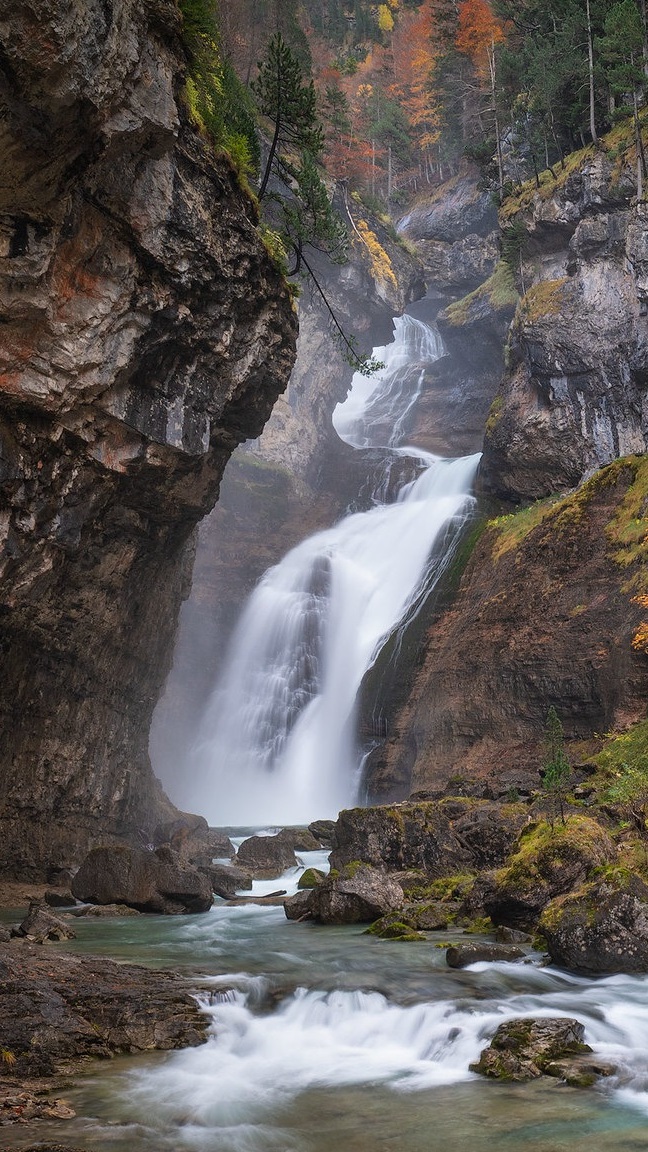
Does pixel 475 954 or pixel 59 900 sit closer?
pixel 475 954

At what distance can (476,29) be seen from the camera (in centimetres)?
4616

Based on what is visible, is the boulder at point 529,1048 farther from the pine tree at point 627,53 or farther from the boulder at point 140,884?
the pine tree at point 627,53

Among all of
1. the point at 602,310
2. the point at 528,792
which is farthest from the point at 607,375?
the point at 528,792

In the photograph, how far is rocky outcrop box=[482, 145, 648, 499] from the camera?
28219 mm

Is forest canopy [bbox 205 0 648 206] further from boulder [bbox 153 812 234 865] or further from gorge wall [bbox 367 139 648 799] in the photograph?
boulder [bbox 153 812 234 865]

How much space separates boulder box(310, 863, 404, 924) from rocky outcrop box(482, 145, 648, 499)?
19809 millimetres

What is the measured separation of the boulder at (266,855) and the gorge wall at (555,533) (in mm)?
5046

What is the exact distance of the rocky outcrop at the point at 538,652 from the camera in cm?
2138

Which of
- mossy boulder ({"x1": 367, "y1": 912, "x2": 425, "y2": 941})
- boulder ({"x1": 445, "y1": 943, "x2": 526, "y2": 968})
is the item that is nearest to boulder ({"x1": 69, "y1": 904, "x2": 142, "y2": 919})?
mossy boulder ({"x1": 367, "y1": 912, "x2": 425, "y2": 941})

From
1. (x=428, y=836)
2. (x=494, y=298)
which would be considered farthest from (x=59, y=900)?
(x=494, y=298)

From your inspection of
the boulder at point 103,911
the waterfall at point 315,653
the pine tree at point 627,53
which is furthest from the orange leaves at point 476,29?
the boulder at point 103,911

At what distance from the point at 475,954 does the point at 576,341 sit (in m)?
25.6

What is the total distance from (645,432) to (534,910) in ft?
68.6

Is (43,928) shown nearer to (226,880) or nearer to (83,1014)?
(83,1014)
